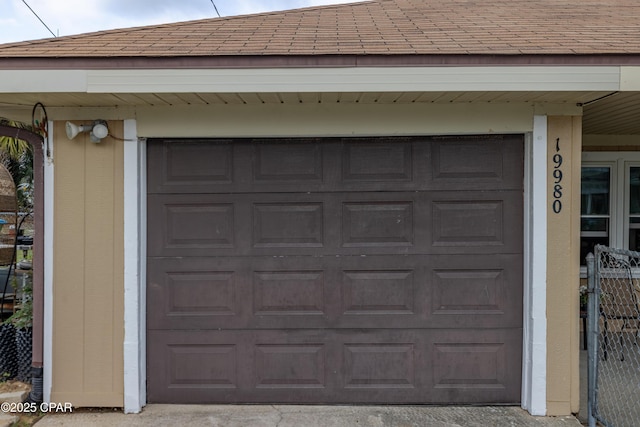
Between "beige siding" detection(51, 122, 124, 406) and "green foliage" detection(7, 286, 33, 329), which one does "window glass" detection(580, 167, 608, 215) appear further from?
"green foliage" detection(7, 286, 33, 329)

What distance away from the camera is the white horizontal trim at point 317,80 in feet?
10.4

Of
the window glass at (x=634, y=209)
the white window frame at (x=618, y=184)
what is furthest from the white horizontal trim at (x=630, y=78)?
the window glass at (x=634, y=209)

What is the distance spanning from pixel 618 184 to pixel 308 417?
4785 millimetres

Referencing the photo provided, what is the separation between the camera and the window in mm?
5672

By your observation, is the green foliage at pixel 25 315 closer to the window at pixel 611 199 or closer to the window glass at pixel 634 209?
the window at pixel 611 199

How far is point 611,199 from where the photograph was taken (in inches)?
225

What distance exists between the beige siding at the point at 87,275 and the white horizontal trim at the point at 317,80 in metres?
0.63

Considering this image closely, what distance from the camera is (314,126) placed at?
3.72m

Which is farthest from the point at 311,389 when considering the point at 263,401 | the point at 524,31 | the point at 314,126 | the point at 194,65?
the point at 524,31

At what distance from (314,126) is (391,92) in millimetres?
735

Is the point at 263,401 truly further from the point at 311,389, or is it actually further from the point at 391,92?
the point at 391,92

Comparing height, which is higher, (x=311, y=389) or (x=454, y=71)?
(x=454, y=71)

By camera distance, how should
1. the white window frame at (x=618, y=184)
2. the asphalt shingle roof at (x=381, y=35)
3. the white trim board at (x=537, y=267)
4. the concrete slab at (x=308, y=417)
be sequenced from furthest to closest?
the white window frame at (x=618, y=184), the white trim board at (x=537, y=267), the concrete slab at (x=308, y=417), the asphalt shingle roof at (x=381, y=35)

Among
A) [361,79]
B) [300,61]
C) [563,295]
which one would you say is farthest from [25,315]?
[563,295]
